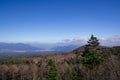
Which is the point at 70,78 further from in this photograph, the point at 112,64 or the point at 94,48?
the point at 112,64

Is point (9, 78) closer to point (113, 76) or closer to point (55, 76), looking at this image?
point (55, 76)

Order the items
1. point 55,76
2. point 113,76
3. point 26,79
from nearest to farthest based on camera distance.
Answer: point 113,76 < point 55,76 < point 26,79

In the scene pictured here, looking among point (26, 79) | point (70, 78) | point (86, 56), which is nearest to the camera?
point (86, 56)

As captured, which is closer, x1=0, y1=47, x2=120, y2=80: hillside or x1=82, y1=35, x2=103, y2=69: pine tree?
x1=0, y1=47, x2=120, y2=80: hillside

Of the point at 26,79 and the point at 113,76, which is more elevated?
the point at 113,76

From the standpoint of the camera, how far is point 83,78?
39875 mm

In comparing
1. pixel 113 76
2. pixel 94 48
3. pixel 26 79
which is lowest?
pixel 26 79

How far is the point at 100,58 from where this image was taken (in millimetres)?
41219

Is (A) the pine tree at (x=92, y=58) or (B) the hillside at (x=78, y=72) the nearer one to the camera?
(B) the hillside at (x=78, y=72)

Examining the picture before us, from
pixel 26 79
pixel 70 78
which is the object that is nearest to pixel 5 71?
pixel 26 79

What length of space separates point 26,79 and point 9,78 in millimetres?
6193

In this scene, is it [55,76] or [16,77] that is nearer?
[55,76]

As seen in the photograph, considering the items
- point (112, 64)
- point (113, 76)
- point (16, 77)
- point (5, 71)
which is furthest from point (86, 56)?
point (5, 71)

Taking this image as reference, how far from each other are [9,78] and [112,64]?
43899 mm
